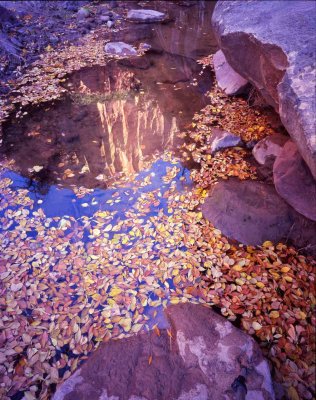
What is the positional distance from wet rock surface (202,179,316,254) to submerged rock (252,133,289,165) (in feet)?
2.62

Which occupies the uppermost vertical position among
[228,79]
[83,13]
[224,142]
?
[83,13]

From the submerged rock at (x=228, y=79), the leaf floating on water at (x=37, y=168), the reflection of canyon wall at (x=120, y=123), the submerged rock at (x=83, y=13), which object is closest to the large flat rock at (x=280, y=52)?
the submerged rock at (x=228, y=79)

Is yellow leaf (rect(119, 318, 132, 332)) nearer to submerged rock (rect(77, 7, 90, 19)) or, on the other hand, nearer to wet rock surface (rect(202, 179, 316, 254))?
wet rock surface (rect(202, 179, 316, 254))

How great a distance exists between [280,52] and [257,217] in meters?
2.54

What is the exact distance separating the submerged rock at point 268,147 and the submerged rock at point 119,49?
20.6 feet

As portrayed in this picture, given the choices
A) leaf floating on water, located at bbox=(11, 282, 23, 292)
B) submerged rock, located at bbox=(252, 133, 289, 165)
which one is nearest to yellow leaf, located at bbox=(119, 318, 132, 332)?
leaf floating on water, located at bbox=(11, 282, 23, 292)

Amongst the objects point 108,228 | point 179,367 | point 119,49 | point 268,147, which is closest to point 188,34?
point 119,49

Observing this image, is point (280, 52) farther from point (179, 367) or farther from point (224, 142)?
point (179, 367)

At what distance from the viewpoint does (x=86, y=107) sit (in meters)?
7.62

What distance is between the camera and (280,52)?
456cm

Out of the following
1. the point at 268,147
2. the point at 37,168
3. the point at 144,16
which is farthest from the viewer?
the point at 144,16

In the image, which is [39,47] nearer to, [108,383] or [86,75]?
[86,75]

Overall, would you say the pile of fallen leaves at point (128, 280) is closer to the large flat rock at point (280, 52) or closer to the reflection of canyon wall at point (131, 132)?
the reflection of canyon wall at point (131, 132)

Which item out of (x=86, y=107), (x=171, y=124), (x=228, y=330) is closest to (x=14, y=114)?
(x=86, y=107)
